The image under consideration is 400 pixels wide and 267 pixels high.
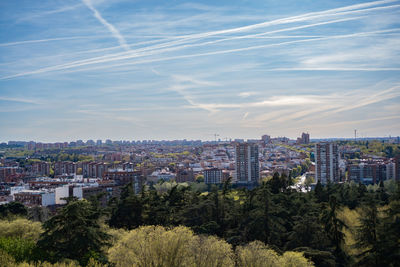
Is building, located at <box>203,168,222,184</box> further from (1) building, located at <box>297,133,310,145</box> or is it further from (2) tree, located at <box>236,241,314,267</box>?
(1) building, located at <box>297,133,310,145</box>

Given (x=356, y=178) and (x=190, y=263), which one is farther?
(x=356, y=178)

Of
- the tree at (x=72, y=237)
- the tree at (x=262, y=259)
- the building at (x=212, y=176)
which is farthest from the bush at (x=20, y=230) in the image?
the building at (x=212, y=176)

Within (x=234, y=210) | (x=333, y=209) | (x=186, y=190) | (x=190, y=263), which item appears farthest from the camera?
(x=186, y=190)

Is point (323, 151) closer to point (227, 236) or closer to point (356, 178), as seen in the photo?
point (356, 178)

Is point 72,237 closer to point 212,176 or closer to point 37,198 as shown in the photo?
point 37,198

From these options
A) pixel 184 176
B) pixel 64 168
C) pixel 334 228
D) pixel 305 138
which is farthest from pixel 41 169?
pixel 305 138

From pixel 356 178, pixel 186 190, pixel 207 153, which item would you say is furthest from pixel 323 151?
pixel 207 153
